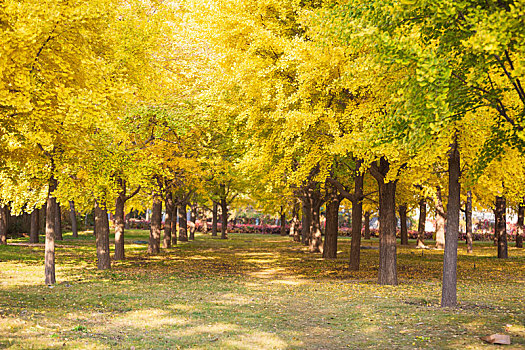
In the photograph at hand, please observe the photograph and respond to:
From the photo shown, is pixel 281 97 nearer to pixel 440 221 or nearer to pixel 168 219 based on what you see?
pixel 168 219

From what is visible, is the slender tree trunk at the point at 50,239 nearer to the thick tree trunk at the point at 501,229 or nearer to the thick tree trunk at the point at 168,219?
the thick tree trunk at the point at 168,219

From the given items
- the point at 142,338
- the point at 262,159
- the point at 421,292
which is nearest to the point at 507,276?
the point at 421,292

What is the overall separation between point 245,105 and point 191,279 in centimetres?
665

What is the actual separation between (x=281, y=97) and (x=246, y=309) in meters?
6.88

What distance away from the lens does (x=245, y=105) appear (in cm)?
1850

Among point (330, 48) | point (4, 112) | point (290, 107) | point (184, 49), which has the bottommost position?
point (4, 112)

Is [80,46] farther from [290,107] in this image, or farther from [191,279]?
[191,279]

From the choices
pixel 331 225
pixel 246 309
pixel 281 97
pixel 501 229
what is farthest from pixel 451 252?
pixel 501 229

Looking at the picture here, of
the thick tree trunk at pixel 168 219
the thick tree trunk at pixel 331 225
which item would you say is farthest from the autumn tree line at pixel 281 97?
the thick tree trunk at pixel 168 219

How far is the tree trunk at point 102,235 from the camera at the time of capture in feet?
64.4

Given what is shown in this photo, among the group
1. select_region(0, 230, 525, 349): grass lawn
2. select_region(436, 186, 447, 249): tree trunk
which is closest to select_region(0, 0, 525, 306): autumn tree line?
select_region(0, 230, 525, 349): grass lawn

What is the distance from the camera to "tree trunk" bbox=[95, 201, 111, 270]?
19.6 metres

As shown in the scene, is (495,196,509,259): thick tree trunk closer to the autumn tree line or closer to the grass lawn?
the grass lawn

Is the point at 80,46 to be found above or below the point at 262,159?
above
